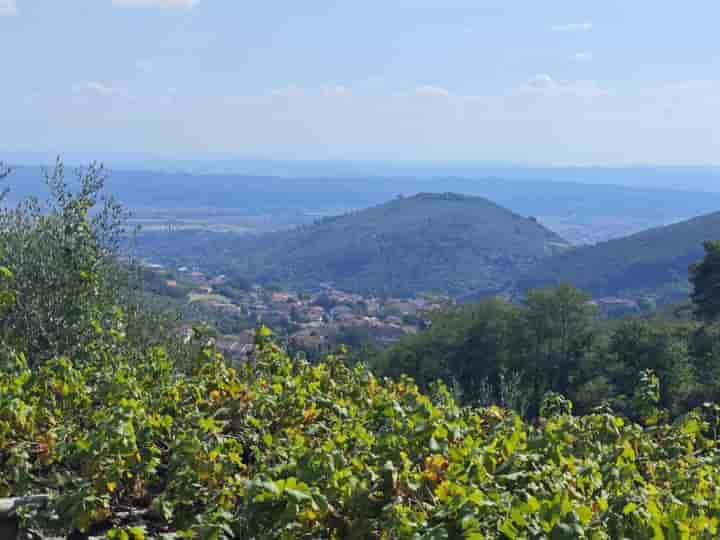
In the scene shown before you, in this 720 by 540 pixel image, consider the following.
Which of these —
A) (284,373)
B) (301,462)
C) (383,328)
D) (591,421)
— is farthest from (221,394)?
(383,328)

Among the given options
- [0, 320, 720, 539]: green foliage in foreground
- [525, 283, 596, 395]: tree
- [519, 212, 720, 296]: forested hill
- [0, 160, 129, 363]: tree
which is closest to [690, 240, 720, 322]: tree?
[525, 283, 596, 395]: tree

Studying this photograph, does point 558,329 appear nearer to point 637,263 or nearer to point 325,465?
point 325,465

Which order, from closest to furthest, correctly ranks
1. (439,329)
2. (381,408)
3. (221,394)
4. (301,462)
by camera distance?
(301,462) → (381,408) → (221,394) → (439,329)

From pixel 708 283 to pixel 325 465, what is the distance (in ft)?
127

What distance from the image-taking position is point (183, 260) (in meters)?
196

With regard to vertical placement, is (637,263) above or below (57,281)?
below

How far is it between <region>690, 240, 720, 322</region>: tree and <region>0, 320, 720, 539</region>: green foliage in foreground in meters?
35.6

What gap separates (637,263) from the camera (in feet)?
461

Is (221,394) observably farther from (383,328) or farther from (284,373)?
(383,328)

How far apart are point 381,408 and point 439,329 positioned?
1512 inches

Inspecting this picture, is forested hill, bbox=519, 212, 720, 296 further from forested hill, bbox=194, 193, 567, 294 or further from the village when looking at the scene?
the village

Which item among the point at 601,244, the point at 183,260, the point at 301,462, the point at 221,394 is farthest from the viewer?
the point at 183,260

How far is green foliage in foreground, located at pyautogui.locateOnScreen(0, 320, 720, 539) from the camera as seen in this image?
287cm

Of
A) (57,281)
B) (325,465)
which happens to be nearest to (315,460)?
(325,465)
